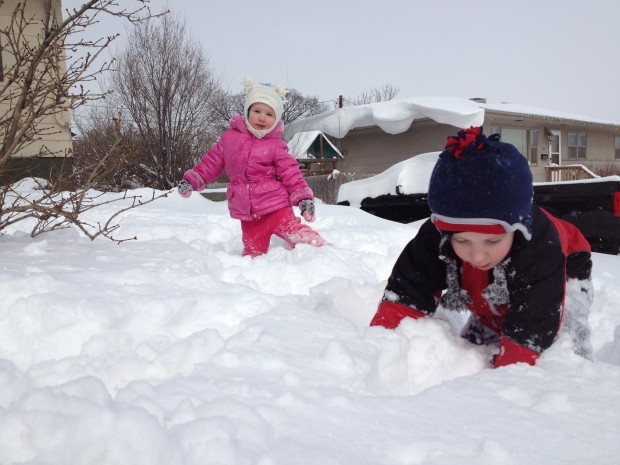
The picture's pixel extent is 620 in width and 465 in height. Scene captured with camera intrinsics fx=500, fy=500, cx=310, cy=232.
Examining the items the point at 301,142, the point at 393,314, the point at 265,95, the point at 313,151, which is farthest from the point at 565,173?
the point at 393,314

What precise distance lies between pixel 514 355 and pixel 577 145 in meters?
23.9

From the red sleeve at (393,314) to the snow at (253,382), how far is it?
53mm

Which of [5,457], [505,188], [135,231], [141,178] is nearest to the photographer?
[5,457]

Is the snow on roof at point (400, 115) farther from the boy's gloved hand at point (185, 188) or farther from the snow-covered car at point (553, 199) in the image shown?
the boy's gloved hand at point (185, 188)

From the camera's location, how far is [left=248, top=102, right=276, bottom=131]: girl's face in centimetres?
419

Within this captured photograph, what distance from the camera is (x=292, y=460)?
1.02 m

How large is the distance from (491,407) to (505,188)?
A: 0.73 m

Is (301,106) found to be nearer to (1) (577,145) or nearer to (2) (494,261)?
(1) (577,145)

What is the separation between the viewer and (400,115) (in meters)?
16.4

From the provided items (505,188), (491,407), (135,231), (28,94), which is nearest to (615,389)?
(491,407)

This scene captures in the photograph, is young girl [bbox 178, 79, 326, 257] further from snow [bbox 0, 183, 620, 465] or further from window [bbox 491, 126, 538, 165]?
window [bbox 491, 126, 538, 165]

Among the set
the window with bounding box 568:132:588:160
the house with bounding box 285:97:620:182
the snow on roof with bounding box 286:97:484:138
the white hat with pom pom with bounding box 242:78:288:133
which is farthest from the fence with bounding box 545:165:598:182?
the white hat with pom pom with bounding box 242:78:288:133

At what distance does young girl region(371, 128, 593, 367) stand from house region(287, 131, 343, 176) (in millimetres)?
15165

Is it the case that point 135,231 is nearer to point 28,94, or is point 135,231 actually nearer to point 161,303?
point 28,94
